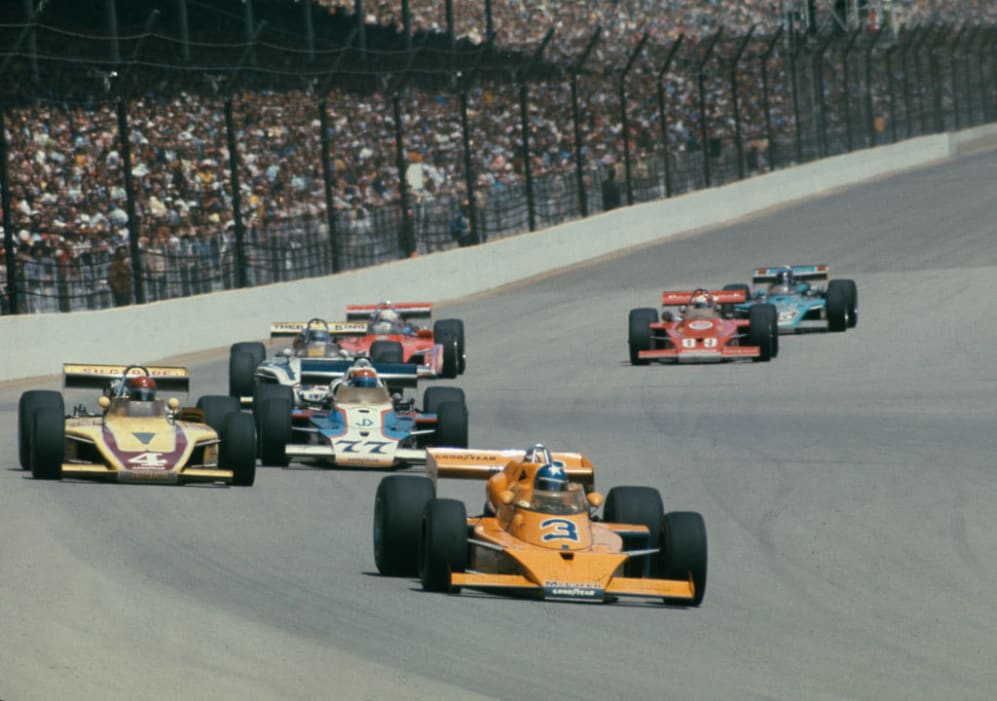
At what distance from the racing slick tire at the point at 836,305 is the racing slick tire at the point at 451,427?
12.6 metres

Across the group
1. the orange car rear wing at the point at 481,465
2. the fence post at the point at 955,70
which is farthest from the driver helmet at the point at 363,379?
the fence post at the point at 955,70

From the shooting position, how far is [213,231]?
3306 cm

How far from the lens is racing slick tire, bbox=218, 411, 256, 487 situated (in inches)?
636

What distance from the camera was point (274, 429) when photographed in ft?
57.0

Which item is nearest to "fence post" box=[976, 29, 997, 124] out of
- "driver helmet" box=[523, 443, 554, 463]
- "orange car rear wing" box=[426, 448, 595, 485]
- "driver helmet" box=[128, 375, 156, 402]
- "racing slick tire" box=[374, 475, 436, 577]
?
"driver helmet" box=[128, 375, 156, 402]

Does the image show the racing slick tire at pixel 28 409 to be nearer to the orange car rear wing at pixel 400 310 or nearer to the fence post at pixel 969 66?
the orange car rear wing at pixel 400 310

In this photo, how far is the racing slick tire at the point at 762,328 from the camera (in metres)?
26.0

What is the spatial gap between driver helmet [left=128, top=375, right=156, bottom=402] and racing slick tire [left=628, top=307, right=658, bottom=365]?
1057 centimetres

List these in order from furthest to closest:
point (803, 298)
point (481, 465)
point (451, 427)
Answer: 1. point (803, 298)
2. point (451, 427)
3. point (481, 465)

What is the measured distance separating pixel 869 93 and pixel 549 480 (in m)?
49.3

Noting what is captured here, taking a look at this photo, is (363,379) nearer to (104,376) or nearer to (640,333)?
(104,376)

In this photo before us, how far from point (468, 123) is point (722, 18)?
2786 centimetres

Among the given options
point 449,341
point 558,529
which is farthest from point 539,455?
point 449,341

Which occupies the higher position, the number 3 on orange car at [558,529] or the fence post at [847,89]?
the fence post at [847,89]
